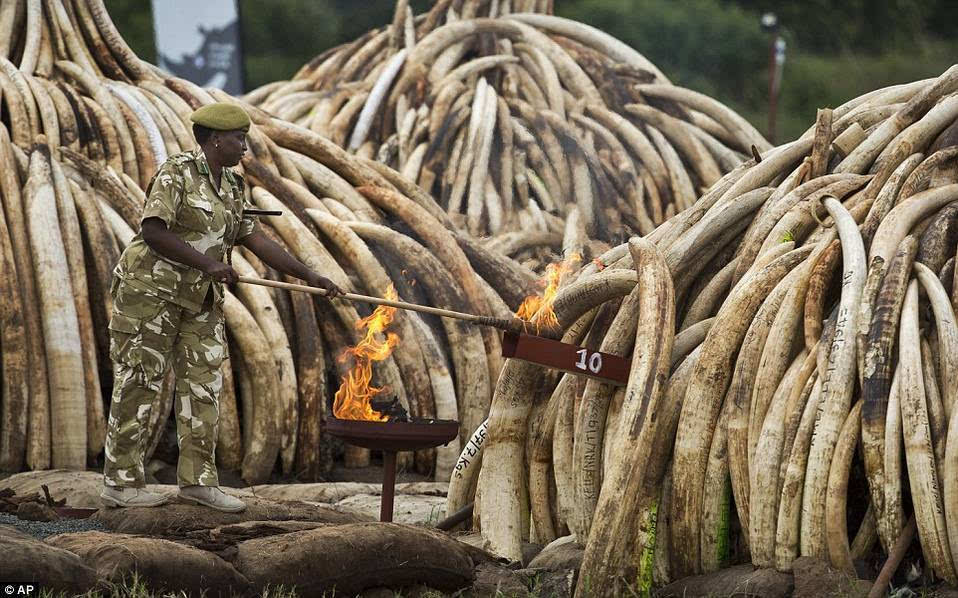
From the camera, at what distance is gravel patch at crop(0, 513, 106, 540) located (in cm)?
620

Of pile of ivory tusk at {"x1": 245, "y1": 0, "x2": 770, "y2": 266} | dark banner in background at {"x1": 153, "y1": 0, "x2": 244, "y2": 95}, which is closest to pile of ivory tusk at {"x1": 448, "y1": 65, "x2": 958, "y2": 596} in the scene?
pile of ivory tusk at {"x1": 245, "y1": 0, "x2": 770, "y2": 266}

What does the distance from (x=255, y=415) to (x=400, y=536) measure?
3.38 m

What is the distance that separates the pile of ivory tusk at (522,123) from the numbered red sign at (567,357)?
555cm

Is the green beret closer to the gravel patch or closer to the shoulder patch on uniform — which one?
the shoulder patch on uniform

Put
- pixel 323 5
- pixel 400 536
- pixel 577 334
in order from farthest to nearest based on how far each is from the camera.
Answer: pixel 323 5
pixel 577 334
pixel 400 536

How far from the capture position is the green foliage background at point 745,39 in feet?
104

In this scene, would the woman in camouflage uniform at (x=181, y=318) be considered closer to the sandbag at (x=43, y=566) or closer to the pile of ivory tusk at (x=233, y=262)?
the sandbag at (x=43, y=566)

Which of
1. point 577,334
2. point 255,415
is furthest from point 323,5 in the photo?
point 577,334

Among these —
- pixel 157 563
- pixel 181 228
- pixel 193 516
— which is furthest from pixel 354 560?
pixel 181 228

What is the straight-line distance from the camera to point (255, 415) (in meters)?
9.19

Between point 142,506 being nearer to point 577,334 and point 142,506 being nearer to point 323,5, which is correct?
point 577,334

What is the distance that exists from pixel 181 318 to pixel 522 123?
7.53 metres

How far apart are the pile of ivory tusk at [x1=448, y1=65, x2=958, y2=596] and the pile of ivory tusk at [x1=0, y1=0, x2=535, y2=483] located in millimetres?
2144

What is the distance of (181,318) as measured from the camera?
22.1 ft
